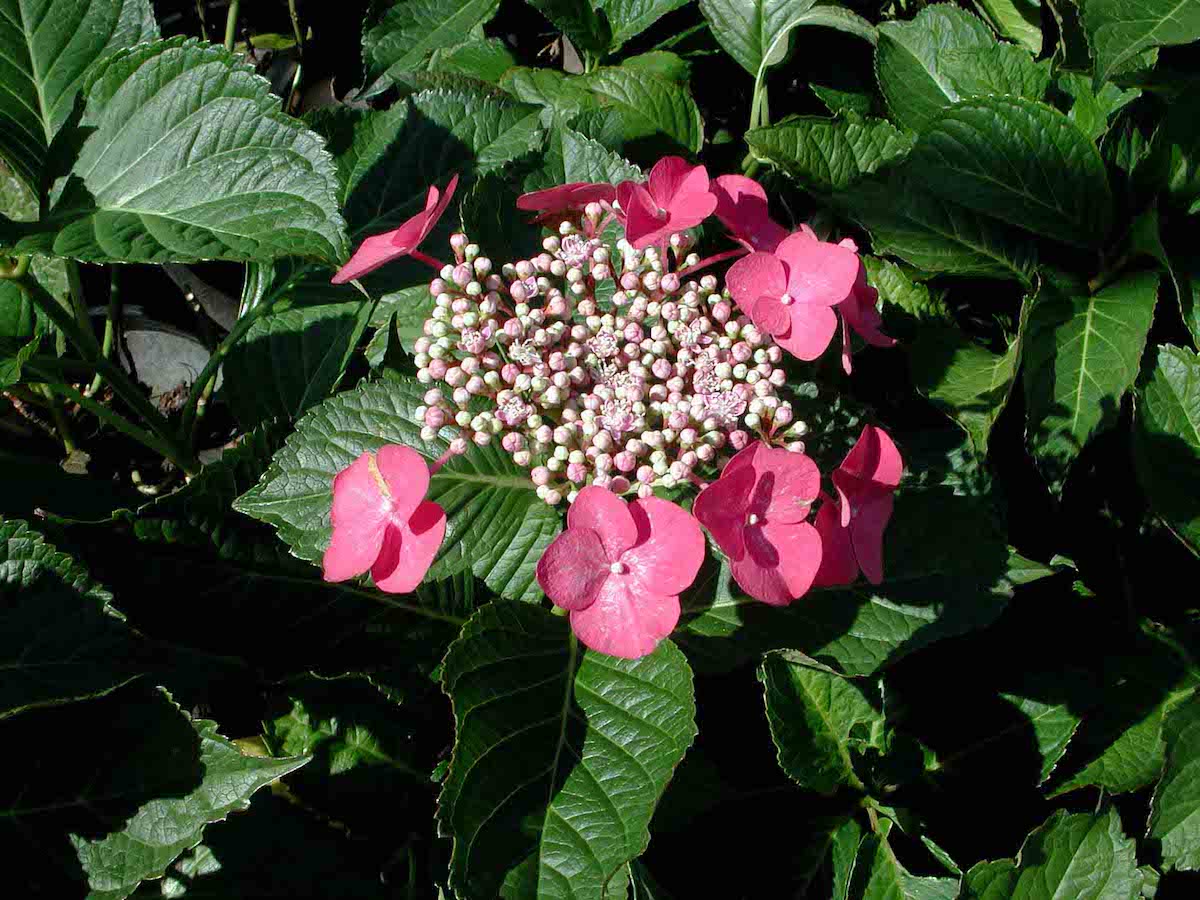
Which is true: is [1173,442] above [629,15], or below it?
below

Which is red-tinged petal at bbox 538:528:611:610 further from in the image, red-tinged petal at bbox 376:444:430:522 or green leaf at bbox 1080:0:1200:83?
green leaf at bbox 1080:0:1200:83

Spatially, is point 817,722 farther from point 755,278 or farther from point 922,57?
point 922,57

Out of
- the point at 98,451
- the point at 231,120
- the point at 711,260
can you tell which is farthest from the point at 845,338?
the point at 98,451

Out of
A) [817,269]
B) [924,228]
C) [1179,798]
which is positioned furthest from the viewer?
[924,228]

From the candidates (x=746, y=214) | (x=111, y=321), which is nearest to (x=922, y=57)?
(x=746, y=214)

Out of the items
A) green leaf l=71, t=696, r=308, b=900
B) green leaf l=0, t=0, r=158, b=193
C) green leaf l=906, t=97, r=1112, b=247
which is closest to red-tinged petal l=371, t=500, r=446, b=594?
green leaf l=71, t=696, r=308, b=900

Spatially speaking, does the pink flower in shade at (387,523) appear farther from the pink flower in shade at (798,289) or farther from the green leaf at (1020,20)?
the green leaf at (1020,20)
